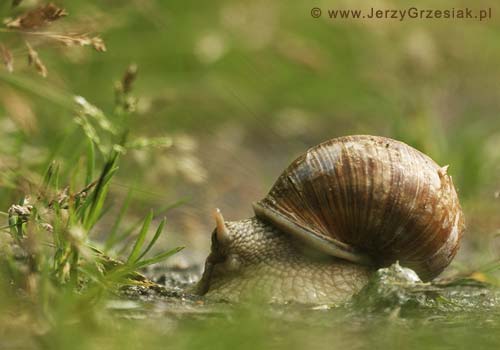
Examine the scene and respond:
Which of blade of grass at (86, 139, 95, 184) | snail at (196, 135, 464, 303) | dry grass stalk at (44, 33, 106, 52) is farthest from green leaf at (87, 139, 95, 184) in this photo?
snail at (196, 135, 464, 303)

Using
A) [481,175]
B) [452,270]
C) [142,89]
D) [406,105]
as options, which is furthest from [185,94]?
[452,270]

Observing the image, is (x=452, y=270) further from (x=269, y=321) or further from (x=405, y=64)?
(x=405, y=64)

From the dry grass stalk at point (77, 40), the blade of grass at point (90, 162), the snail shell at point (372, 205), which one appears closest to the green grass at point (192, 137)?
the blade of grass at point (90, 162)

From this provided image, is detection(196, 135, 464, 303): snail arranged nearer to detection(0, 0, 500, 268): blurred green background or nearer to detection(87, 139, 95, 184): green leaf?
detection(0, 0, 500, 268): blurred green background

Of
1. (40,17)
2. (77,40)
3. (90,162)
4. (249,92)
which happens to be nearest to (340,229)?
(90,162)

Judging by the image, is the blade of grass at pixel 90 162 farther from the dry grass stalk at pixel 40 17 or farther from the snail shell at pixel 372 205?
the snail shell at pixel 372 205

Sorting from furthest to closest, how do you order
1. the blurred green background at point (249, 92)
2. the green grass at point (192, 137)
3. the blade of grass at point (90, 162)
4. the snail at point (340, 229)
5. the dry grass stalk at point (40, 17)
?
the blurred green background at point (249, 92) < the snail at point (340, 229) < the blade of grass at point (90, 162) < the dry grass stalk at point (40, 17) < the green grass at point (192, 137)

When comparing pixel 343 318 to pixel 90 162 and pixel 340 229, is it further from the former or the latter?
pixel 90 162
